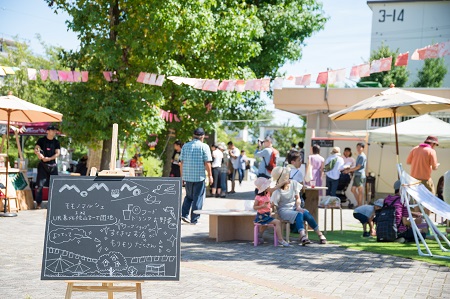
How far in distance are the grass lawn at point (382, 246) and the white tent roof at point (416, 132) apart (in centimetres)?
572

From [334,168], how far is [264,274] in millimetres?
9997

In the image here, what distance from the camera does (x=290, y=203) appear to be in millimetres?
11188

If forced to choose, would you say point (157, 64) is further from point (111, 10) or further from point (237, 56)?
point (237, 56)

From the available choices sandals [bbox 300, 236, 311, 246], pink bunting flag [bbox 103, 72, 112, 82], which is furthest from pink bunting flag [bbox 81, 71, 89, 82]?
sandals [bbox 300, 236, 311, 246]

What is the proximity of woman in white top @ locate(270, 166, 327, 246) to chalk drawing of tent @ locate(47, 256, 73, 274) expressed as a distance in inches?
227

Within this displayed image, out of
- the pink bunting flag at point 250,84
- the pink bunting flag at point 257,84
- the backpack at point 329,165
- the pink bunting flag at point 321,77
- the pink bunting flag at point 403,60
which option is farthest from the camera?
the backpack at point 329,165

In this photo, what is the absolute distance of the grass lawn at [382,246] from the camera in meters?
10.1

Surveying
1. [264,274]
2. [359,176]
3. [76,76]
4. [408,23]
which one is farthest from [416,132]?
[408,23]

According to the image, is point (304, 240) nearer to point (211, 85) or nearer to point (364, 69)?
point (364, 69)

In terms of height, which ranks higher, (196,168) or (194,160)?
(194,160)

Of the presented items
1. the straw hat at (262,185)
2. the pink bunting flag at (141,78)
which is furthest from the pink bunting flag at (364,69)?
the pink bunting flag at (141,78)

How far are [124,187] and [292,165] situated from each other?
A: 21.4ft

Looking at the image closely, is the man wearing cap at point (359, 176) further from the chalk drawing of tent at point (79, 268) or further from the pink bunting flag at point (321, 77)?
the chalk drawing of tent at point (79, 268)

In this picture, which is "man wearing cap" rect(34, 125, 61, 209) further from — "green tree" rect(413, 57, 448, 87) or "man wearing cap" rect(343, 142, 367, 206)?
"green tree" rect(413, 57, 448, 87)
